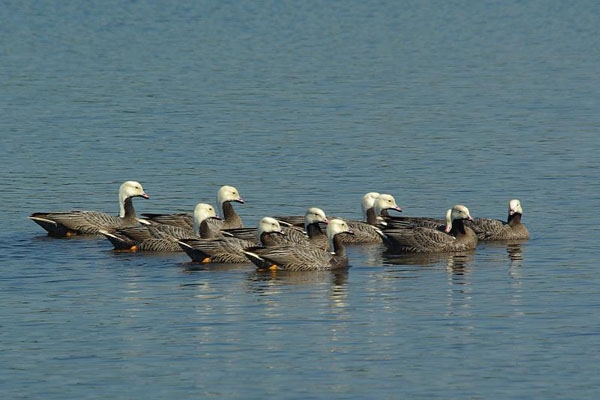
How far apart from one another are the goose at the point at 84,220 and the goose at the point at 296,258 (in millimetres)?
4779

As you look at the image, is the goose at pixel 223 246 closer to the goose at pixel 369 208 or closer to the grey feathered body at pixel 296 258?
the grey feathered body at pixel 296 258

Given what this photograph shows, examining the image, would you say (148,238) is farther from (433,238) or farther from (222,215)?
(433,238)

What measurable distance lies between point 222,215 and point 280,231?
148 inches

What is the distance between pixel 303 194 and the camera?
37031 millimetres

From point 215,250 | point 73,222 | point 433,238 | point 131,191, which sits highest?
point 131,191

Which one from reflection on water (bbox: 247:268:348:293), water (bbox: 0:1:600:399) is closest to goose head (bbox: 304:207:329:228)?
water (bbox: 0:1:600:399)

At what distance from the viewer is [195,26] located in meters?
86.7

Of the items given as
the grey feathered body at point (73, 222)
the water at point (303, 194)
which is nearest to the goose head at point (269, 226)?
the water at point (303, 194)

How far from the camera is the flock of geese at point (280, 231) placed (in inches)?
1180

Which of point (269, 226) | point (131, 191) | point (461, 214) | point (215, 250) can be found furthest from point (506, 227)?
point (131, 191)

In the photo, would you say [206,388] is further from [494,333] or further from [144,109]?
[144,109]

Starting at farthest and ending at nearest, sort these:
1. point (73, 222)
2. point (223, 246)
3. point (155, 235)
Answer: point (73, 222), point (155, 235), point (223, 246)

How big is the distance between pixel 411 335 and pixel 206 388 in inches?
159

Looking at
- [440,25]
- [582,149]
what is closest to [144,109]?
[582,149]
